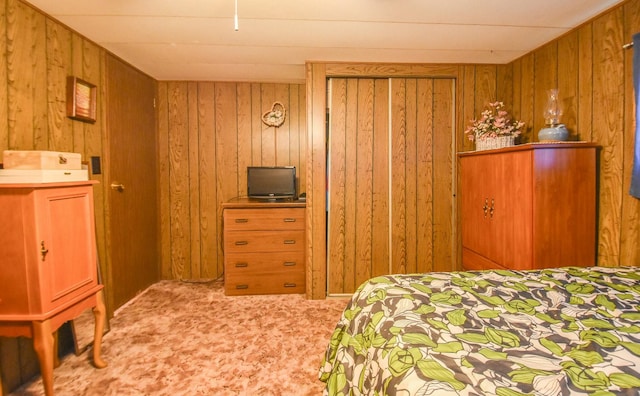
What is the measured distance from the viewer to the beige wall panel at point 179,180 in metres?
3.72

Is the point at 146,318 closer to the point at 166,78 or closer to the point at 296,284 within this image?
the point at 296,284

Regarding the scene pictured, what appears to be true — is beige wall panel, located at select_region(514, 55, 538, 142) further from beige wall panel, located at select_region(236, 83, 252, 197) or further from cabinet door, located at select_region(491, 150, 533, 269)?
beige wall panel, located at select_region(236, 83, 252, 197)

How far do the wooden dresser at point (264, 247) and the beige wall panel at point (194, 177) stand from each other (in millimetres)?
736

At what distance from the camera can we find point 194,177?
3.76m

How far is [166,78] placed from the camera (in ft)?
11.8

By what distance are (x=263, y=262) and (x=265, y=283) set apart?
0.20 meters

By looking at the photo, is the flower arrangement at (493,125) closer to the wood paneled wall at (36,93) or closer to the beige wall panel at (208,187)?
the beige wall panel at (208,187)

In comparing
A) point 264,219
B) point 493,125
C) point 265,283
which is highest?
point 493,125

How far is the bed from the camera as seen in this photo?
84cm

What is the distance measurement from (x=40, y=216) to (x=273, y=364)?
1.44 m

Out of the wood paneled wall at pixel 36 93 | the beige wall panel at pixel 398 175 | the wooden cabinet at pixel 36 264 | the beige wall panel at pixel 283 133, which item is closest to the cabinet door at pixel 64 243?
the wooden cabinet at pixel 36 264

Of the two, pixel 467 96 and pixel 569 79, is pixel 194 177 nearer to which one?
pixel 467 96

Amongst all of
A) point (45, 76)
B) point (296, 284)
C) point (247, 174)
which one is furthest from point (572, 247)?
point (45, 76)

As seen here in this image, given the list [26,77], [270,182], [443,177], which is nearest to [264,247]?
[270,182]
